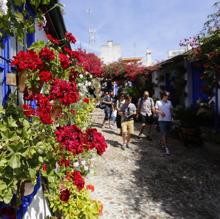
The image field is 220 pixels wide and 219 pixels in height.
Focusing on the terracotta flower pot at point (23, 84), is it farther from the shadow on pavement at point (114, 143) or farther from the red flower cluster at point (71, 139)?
the shadow on pavement at point (114, 143)

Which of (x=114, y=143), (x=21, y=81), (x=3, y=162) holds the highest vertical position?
(x=21, y=81)

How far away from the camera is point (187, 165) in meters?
9.04

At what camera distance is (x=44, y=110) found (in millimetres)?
2803

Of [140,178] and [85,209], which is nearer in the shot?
[85,209]

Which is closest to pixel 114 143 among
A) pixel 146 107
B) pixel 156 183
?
pixel 146 107

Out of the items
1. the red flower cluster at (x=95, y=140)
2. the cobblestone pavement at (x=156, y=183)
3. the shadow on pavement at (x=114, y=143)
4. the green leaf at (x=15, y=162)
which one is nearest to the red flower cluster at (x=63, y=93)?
the red flower cluster at (x=95, y=140)

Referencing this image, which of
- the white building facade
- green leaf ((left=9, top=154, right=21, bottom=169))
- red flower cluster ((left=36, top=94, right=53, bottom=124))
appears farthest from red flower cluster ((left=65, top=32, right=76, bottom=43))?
the white building facade

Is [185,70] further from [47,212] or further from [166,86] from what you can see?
[47,212]

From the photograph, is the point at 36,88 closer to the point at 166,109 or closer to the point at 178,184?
the point at 178,184

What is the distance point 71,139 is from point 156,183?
16.8ft

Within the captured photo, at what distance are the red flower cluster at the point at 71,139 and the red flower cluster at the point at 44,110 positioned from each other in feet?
0.67

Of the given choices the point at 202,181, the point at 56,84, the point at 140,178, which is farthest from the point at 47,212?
the point at 202,181

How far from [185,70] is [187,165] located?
26.1 feet

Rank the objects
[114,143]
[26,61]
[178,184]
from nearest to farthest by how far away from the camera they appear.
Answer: [26,61], [178,184], [114,143]
